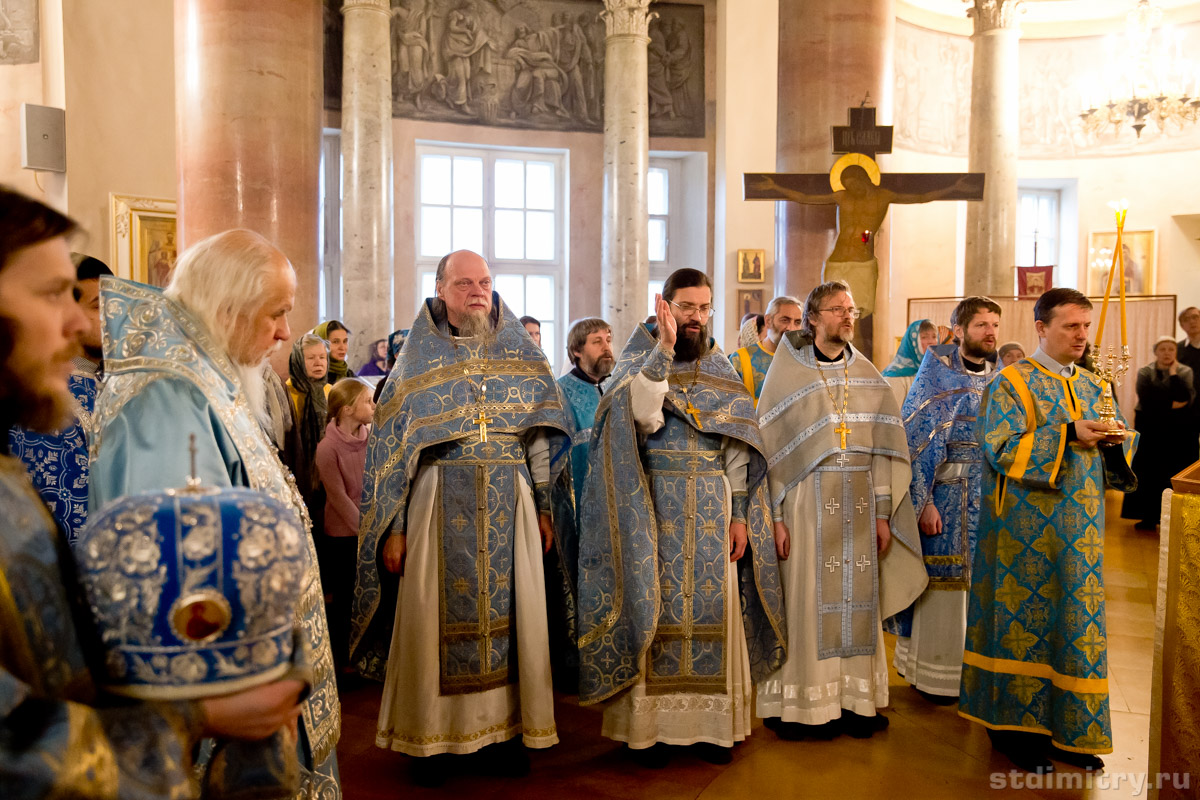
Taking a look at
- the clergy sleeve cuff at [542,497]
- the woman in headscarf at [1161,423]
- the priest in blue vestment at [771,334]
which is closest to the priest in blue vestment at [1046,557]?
the priest in blue vestment at [771,334]

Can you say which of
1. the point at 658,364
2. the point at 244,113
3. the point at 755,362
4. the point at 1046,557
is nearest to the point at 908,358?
the point at 755,362

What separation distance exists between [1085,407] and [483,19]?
11887 millimetres

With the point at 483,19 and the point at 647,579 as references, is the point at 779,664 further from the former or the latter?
the point at 483,19

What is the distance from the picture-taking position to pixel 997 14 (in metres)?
12.1

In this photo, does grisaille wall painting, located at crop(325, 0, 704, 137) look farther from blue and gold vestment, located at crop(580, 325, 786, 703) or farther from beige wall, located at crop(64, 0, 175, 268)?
blue and gold vestment, located at crop(580, 325, 786, 703)

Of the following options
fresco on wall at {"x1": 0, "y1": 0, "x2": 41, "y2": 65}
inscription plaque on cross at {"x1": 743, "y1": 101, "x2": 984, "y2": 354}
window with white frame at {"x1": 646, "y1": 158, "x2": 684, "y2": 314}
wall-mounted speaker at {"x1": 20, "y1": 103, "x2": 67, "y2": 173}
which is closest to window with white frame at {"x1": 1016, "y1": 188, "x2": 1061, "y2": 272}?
window with white frame at {"x1": 646, "y1": 158, "x2": 684, "y2": 314}

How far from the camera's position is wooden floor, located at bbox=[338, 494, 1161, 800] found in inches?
144

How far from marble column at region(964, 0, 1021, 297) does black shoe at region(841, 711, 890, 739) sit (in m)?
9.34

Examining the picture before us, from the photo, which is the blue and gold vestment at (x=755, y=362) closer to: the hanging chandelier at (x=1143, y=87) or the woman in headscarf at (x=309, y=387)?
the woman in headscarf at (x=309, y=387)

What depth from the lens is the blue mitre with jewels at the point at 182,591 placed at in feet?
3.84

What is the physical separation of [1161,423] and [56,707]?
1107 cm

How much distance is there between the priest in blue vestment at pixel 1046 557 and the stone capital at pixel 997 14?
9.87 m

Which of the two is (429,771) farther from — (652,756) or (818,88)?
(818,88)

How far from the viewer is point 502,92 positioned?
13.9 m
